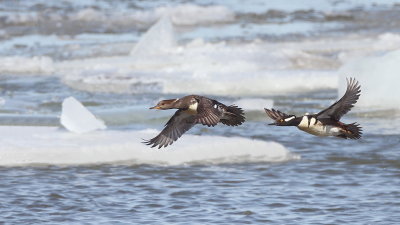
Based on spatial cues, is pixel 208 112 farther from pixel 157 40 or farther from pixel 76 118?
pixel 157 40

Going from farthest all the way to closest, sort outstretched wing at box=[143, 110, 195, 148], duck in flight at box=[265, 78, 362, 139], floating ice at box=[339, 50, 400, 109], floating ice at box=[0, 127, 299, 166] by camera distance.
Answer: floating ice at box=[339, 50, 400, 109] → floating ice at box=[0, 127, 299, 166] → outstretched wing at box=[143, 110, 195, 148] → duck in flight at box=[265, 78, 362, 139]

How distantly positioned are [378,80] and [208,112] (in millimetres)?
6676

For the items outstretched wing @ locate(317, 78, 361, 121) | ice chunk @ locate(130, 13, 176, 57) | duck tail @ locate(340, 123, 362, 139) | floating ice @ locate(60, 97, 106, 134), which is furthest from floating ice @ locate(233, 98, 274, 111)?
duck tail @ locate(340, 123, 362, 139)

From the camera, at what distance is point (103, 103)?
1302 cm

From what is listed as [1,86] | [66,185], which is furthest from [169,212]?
[1,86]

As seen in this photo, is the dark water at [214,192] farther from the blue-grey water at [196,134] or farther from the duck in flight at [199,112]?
the duck in flight at [199,112]

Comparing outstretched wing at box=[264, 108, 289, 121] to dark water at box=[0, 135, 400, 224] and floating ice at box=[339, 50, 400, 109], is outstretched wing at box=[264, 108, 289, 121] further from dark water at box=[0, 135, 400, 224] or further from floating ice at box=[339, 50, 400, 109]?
floating ice at box=[339, 50, 400, 109]

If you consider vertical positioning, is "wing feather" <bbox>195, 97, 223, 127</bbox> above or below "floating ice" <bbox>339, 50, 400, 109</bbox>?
below

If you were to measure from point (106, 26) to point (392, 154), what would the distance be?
13554 mm

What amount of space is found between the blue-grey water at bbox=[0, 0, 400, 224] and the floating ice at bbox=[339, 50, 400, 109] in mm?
17

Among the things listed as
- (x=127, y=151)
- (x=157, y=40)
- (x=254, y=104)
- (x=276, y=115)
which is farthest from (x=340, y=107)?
(x=157, y=40)

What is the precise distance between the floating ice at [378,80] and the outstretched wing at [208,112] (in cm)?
622

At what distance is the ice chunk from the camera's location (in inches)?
651

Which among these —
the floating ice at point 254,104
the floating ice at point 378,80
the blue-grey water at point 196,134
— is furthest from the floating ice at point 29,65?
the floating ice at point 378,80
